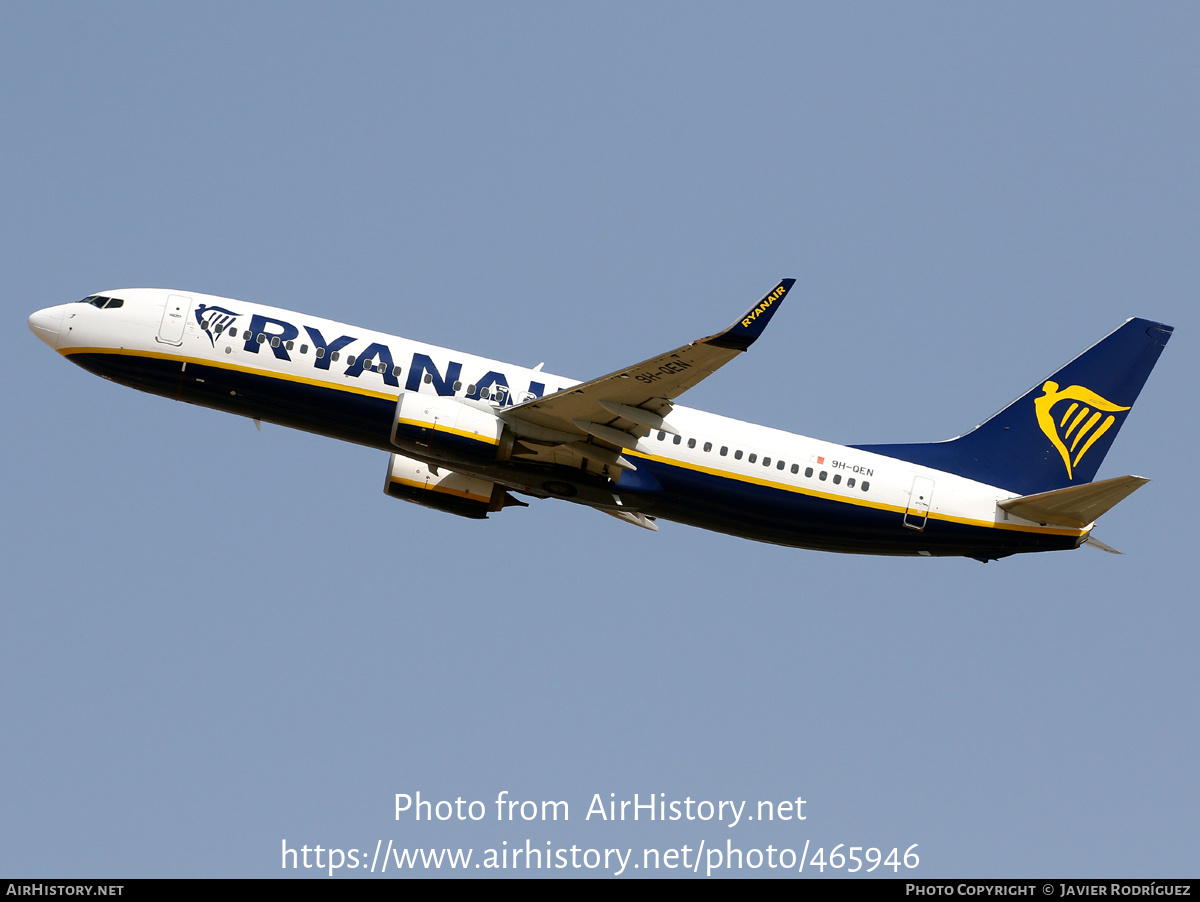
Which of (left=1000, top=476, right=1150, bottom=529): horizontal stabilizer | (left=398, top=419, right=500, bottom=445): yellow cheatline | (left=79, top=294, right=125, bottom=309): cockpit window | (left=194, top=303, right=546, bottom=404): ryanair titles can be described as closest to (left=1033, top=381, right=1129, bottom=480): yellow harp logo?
(left=1000, top=476, right=1150, bottom=529): horizontal stabilizer

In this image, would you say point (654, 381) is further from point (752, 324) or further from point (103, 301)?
point (103, 301)

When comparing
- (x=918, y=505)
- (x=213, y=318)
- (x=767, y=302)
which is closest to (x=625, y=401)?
(x=767, y=302)

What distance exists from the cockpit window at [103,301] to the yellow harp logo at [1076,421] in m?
27.6

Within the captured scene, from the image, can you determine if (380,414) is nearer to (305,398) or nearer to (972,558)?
(305,398)

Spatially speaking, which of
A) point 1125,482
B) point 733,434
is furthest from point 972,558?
point 733,434

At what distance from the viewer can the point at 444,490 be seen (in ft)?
134

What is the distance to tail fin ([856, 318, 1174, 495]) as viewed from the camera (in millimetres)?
39938

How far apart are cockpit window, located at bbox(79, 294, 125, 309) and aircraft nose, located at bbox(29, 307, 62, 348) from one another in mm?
871

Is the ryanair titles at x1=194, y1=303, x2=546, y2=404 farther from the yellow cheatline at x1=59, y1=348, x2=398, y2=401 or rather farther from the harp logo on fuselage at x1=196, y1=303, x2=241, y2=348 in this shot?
the yellow cheatline at x1=59, y1=348, x2=398, y2=401

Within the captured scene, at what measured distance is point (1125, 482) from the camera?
34.4 metres

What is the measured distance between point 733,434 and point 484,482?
8051 mm

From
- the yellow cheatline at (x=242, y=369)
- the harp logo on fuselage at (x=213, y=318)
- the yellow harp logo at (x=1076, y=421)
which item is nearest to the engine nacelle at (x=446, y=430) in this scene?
the yellow cheatline at (x=242, y=369)

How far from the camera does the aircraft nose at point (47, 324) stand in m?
Result: 37.7

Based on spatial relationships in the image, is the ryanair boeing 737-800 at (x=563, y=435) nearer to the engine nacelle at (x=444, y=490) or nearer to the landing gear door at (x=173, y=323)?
the landing gear door at (x=173, y=323)
